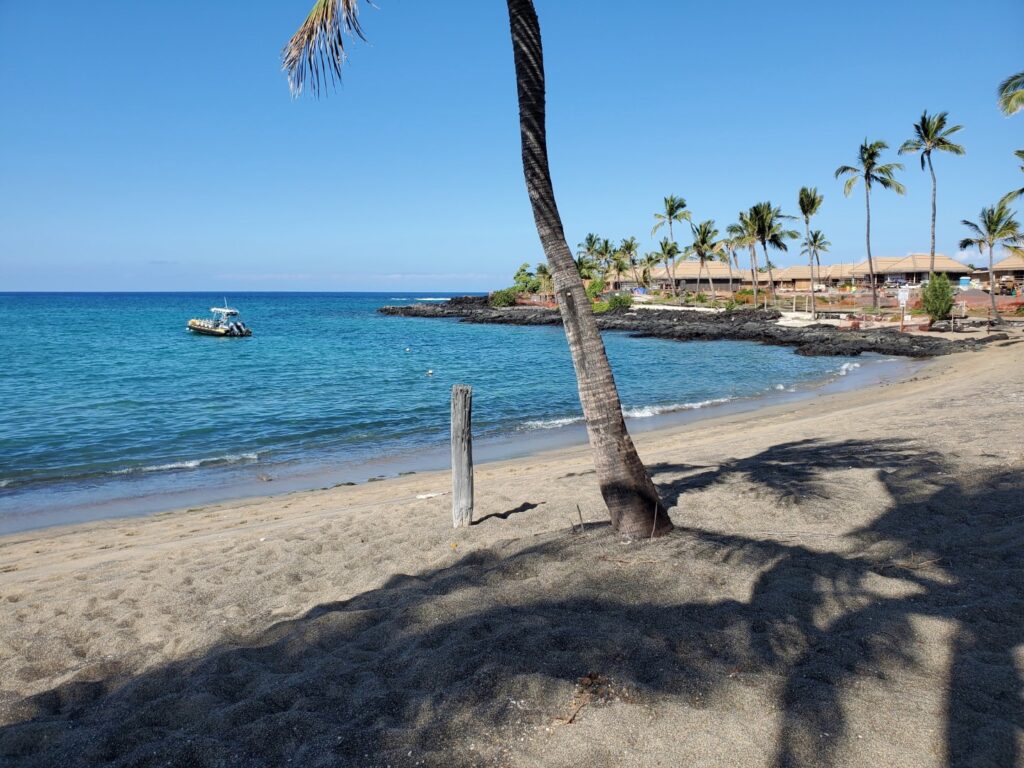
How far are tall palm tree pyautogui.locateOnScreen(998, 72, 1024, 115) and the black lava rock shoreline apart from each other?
13.8 meters

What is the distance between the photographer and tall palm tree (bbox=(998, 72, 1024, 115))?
17.8 meters

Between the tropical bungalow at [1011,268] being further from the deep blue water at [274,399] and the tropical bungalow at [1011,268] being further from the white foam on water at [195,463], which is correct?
the white foam on water at [195,463]

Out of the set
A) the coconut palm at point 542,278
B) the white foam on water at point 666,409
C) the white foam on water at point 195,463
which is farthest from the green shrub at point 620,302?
the white foam on water at point 195,463

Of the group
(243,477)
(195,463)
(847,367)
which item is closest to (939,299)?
(847,367)

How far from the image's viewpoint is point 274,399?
23531 mm

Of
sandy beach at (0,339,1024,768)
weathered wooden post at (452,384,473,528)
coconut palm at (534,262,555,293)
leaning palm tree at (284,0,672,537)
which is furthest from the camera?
coconut palm at (534,262,555,293)

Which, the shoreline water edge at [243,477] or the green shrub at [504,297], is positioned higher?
the green shrub at [504,297]

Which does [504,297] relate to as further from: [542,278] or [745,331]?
[745,331]

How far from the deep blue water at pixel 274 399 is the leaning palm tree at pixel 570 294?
901 centimetres

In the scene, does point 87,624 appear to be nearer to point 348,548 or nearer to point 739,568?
point 348,548

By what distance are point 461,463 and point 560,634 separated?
11.8 feet

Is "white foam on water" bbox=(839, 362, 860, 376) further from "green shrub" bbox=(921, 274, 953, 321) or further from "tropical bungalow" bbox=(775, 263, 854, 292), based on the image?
"tropical bungalow" bbox=(775, 263, 854, 292)

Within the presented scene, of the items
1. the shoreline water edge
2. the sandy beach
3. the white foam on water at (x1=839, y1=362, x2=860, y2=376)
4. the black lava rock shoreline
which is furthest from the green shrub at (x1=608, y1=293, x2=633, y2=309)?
the sandy beach

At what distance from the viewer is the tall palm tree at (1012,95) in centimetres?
1784
